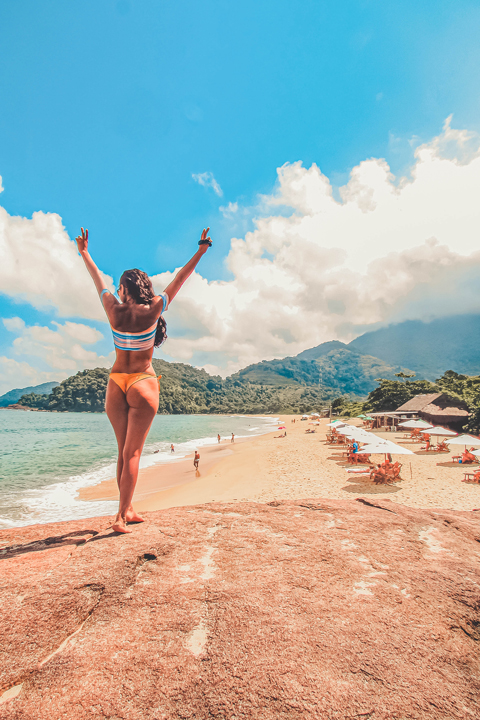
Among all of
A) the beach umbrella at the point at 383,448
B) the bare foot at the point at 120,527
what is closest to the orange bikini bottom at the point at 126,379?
the bare foot at the point at 120,527

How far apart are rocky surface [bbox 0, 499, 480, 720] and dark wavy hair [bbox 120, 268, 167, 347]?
2280mm

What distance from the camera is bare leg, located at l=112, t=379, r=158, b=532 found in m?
3.21

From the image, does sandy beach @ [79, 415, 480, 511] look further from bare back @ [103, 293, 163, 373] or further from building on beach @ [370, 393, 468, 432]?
building on beach @ [370, 393, 468, 432]

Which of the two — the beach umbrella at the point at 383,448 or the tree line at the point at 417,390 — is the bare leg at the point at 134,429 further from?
the tree line at the point at 417,390

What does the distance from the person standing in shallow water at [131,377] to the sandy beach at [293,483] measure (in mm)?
5052

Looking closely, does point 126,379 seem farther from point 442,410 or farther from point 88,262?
point 442,410

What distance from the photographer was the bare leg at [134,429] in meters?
3.21

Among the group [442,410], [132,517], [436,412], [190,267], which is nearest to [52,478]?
[132,517]

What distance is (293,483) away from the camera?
13.3 meters

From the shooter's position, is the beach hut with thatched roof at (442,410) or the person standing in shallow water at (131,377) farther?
the beach hut with thatched roof at (442,410)

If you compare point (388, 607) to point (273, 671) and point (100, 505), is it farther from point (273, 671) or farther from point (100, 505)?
point (100, 505)

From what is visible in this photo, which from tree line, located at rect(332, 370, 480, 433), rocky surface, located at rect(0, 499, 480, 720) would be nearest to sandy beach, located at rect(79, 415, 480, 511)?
rocky surface, located at rect(0, 499, 480, 720)

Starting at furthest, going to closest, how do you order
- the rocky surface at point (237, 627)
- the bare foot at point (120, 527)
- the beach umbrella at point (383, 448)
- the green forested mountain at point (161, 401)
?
the green forested mountain at point (161, 401) → the beach umbrella at point (383, 448) → the bare foot at point (120, 527) → the rocky surface at point (237, 627)

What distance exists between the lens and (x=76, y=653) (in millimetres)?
1662
